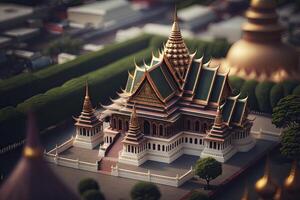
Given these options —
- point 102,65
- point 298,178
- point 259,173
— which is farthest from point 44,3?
point 298,178

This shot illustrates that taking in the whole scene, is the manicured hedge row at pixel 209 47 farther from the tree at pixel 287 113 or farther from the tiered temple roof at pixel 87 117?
the tiered temple roof at pixel 87 117

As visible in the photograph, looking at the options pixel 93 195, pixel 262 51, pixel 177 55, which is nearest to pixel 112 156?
pixel 93 195

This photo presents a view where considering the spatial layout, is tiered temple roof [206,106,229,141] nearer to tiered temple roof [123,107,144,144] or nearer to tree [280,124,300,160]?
tree [280,124,300,160]

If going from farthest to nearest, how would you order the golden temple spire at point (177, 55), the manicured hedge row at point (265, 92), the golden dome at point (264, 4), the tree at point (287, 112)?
the golden dome at point (264, 4) → the manicured hedge row at point (265, 92) → the tree at point (287, 112) → the golden temple spire at point (177, 55)

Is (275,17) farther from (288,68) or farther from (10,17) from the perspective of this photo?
(10,17)

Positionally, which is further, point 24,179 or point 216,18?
point 216,18

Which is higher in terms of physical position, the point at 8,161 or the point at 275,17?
the point at 275,17

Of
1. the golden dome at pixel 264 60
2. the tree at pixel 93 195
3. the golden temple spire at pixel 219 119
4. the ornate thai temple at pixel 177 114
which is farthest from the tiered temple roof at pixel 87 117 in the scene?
the golden dome at pixel 264 60

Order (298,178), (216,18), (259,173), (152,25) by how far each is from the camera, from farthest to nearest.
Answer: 1. (216,18)
2. (152,25)
3. (259,173)
4. (298,178)
